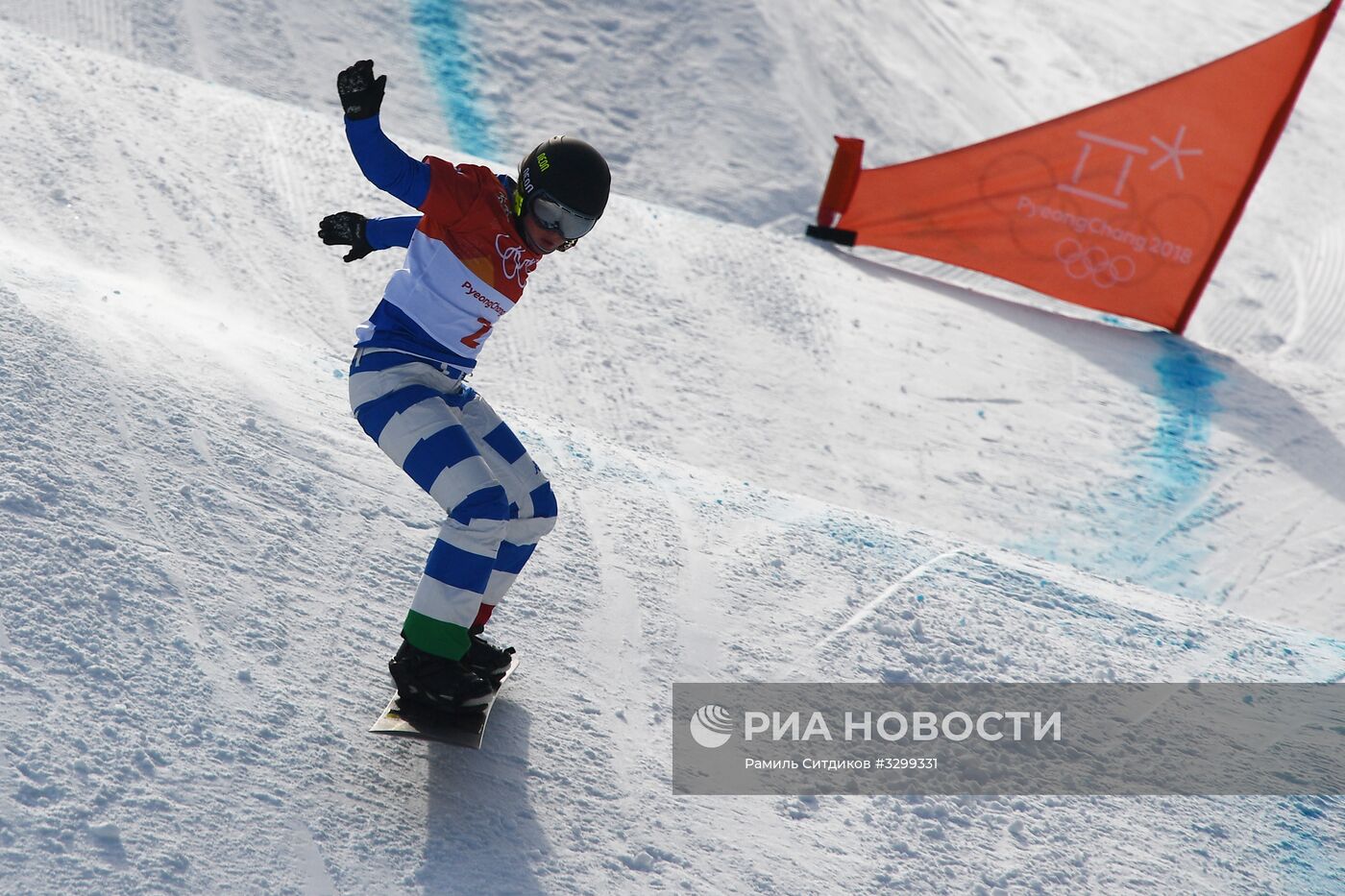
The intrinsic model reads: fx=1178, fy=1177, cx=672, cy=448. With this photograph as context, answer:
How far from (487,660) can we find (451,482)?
0.70m

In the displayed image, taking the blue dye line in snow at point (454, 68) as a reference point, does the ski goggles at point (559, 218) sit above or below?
below

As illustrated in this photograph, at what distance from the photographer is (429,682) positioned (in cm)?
338

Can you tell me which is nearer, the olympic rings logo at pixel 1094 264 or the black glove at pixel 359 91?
the black glove at pixel 359 91

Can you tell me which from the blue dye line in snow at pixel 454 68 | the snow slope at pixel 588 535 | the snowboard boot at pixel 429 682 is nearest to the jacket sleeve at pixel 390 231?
the snow slope at pixel 588 535

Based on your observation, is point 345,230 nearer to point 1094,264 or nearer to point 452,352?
point 452,352

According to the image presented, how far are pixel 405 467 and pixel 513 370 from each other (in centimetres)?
315

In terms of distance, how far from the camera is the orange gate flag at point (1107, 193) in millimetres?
8797

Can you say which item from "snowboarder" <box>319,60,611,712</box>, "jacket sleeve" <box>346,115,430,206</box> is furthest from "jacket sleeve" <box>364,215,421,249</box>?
"jacket sleeve" <box>346,115,430,206</box>

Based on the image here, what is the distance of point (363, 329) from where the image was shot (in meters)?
3.60

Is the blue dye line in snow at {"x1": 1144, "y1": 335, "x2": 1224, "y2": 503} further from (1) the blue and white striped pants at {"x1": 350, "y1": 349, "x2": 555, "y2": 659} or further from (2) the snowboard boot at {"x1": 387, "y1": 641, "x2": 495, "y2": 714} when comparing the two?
(2) the snowboard boot at {"x1": 387, "y1": 641, "x2": 495, "y2": 714}

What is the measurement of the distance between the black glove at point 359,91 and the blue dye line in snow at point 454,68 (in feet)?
19.9

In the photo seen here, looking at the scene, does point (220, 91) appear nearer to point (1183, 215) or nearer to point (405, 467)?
point (405, 467)

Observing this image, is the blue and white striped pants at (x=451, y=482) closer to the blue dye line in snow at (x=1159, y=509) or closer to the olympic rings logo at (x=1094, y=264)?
the blue dye line in snow at (x=1159, y=509)

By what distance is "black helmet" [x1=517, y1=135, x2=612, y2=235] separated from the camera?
3.40 meters
